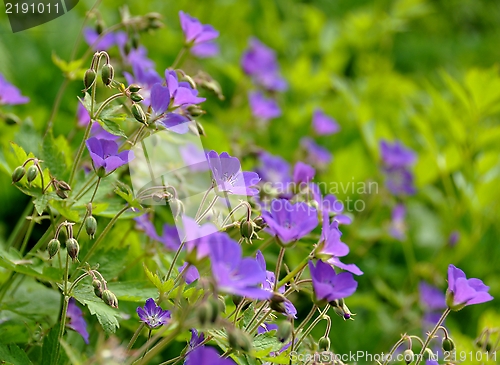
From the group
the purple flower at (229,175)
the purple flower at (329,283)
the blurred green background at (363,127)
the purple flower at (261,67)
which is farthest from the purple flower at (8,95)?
the purple flower at (261,67)

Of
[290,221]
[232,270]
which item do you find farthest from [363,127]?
[232,270]

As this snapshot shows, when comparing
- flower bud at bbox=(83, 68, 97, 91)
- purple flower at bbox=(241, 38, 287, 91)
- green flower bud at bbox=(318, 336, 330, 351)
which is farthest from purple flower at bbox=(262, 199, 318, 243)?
purple flower at bbox=(241, 38, 287, 91)

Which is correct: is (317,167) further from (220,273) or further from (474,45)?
(474,45)

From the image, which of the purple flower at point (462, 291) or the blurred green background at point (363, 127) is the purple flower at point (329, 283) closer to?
the purple flower at point (462, 291)

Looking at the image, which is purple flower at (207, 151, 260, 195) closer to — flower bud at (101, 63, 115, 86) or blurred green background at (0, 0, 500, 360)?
flower bud at (101, 63, 115, 86)

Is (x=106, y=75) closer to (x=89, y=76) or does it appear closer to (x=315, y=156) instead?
(x=89, y=76)

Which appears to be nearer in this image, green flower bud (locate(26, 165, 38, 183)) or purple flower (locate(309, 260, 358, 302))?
purple flower (locate(309, 260, 358, 302))
